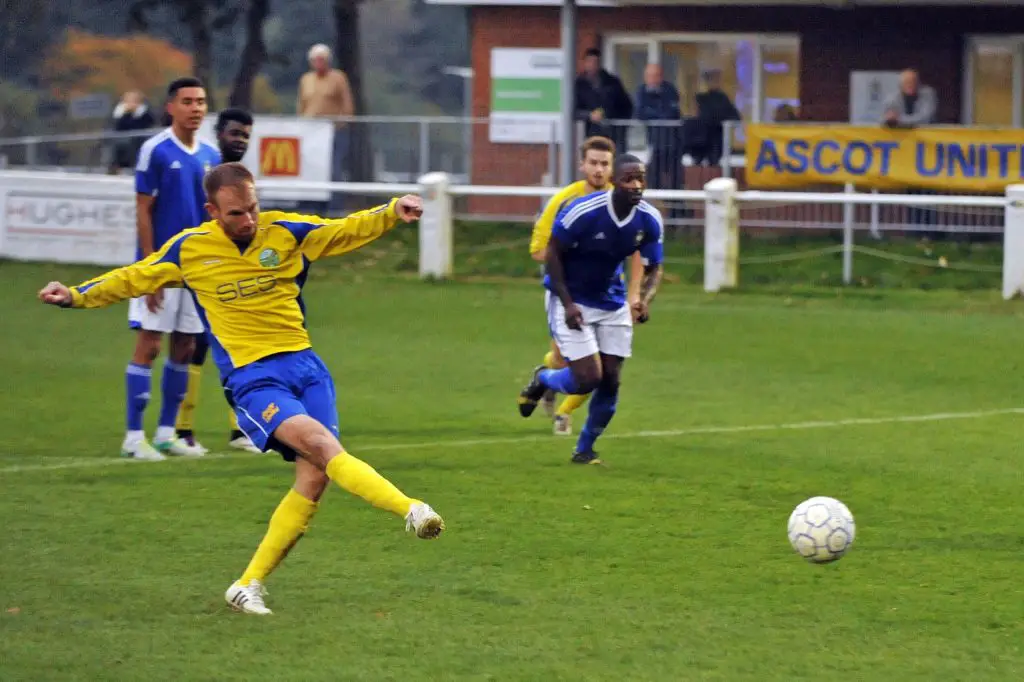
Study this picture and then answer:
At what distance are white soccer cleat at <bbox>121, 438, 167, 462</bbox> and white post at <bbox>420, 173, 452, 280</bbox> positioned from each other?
32.3 ft

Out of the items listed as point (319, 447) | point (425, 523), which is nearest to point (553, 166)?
point (319, 447)

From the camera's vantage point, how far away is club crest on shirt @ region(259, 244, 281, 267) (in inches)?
284

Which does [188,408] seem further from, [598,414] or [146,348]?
[598,414]

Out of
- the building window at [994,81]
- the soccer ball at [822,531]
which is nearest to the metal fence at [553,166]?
the building window at [994,81]

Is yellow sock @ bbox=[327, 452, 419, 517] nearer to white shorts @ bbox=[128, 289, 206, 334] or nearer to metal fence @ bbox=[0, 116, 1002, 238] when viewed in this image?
white shorts @ bbox=[128, 289, 206, 334]

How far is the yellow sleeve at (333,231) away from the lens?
23.7 feet

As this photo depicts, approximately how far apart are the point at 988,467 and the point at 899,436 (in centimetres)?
117

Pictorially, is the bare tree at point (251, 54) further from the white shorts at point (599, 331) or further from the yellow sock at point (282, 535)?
the yellow sock at point (282, 535)

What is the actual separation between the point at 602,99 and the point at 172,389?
12887 millimetres

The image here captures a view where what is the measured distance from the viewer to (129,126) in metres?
26.2

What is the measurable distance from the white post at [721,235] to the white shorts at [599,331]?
8861 millimetres

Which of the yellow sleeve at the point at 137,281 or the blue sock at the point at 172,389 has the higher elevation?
the yellow sleeve at the point at 137,281

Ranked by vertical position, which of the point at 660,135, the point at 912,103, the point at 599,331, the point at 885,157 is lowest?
the point at 599,331

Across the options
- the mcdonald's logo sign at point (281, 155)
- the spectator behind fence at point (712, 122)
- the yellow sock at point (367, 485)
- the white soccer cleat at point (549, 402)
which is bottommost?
the white soccer cleat at point (549, 402)
